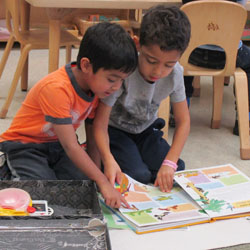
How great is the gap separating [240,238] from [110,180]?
42 centimetres

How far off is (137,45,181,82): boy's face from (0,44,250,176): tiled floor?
594mm

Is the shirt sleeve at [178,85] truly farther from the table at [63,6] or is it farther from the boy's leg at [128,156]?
the table at [63,6]

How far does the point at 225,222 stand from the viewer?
129 centimetres

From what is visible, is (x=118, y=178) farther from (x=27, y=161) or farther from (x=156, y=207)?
(x=27, y=161)

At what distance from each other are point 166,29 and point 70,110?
0.37 meters

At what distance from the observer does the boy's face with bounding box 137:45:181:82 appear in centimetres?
131

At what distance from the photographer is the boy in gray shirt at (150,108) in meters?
1.31

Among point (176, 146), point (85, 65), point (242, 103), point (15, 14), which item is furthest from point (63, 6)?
point (242, 103)

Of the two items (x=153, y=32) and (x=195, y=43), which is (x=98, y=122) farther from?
(x=195, y=43)

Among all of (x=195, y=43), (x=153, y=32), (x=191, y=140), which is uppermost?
(x=153, y=32)

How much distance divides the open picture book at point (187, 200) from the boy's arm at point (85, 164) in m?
0.04

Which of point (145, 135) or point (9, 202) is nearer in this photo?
point (9, 202)

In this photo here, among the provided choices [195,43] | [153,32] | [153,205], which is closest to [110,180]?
[153,205]

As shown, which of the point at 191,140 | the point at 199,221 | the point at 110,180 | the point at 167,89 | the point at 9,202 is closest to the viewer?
the point at 9,202
